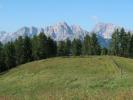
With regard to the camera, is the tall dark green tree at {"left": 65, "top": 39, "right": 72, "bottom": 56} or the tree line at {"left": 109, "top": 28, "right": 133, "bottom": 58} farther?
the tall dark green tree at {"left": 65, "top": 39, "right": 72, "bottom": 56}

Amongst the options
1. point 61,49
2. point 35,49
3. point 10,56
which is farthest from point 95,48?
point 10,56

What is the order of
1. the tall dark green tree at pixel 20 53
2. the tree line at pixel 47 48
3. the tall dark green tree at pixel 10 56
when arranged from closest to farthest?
the tall dark green tree at pixel 10 56
the tree line at pixel 47 48
the tall dark green tree at pixel 20 53

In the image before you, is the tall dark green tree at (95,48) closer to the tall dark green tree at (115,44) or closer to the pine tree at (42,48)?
the tall dark green tree at (115,44)

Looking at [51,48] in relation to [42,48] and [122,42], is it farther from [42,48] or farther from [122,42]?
[122,42]

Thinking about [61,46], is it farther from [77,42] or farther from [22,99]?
[22,99]

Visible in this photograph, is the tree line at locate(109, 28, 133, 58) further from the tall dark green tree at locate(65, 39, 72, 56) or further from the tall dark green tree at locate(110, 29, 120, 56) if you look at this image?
the tall dark green tree at locate(65, 39, 72, 56)

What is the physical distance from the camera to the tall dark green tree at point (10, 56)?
14370cm

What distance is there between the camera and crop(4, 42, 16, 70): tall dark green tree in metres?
144

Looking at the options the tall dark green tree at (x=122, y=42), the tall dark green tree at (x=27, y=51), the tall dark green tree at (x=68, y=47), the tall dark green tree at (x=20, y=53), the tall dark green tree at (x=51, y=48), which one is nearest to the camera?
the tall dark green tree at (x=20, y=53)

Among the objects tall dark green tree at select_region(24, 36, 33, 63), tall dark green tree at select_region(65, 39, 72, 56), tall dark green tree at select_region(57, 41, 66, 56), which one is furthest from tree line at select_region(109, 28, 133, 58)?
tall dark green tree at select_region(24, 36, 33, 63)

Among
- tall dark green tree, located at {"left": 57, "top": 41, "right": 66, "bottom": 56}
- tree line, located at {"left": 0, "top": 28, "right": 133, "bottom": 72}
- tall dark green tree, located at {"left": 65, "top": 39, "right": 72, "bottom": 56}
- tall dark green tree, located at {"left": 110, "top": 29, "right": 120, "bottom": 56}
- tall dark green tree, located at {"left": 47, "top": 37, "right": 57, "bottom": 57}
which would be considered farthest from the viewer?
tall dark green tree, located at {"left": 57, "top": 41, "right": 66, "bottom": 56}

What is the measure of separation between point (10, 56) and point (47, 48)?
49.9ft

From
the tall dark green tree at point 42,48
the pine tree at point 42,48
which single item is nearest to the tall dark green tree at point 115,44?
the pine tree at point 42,48

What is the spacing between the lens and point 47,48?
150 metres
